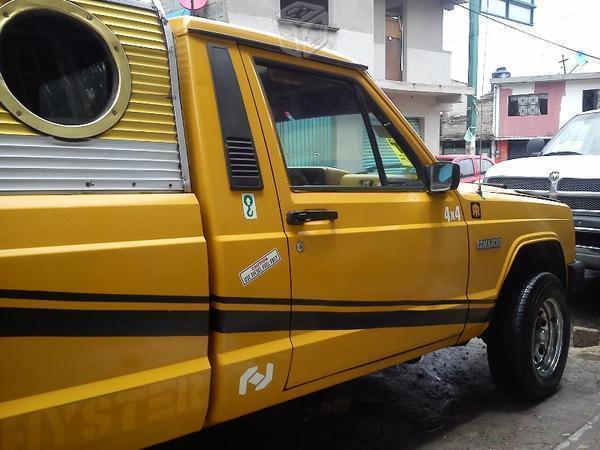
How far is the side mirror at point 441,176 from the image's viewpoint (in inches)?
117

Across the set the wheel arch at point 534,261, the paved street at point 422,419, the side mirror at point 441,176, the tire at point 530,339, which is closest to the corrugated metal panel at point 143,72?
the side mirror at point 441,176

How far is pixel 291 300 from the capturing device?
2283 millimetres

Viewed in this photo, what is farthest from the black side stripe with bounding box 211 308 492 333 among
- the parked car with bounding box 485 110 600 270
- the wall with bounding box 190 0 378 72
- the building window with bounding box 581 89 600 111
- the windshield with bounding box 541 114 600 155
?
the building window with bounding box 581 89 600 111

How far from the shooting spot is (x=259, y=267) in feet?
7.08

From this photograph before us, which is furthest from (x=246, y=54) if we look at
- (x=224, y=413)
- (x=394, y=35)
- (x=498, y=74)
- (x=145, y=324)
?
(x=498, y=74)

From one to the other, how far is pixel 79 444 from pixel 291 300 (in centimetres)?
92

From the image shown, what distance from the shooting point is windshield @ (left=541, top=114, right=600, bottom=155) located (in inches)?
259

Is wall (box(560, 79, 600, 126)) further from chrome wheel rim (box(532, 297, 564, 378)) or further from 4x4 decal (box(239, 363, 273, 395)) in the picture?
4x4 decal (box(239, 363, 273, 395))

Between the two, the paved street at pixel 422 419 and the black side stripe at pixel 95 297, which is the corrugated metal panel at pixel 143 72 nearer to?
the black side stripe at pixel 95 297

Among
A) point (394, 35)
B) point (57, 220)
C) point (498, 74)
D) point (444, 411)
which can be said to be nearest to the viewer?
point (57, 220)

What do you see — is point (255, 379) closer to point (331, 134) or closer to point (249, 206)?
point (249, 206)

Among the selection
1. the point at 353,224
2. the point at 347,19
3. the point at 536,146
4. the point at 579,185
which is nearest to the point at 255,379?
the point at 353,224

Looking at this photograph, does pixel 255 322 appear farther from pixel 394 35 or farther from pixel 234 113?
pixel 394 35

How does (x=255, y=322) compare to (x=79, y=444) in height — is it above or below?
above
